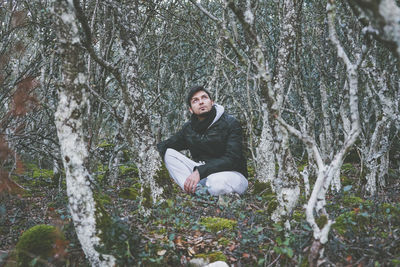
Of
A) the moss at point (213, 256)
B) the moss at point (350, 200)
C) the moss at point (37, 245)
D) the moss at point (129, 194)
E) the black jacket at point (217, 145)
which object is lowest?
the moss at point (350, 200)

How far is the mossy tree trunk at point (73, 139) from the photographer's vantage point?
251 cm

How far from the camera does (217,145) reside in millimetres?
5352

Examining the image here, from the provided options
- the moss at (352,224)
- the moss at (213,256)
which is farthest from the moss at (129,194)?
the moss at (352,224)

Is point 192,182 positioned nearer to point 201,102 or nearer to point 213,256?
point 201,102

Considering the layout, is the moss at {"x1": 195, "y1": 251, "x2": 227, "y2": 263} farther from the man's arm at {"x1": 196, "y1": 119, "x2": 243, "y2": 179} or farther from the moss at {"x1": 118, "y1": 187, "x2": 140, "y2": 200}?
the moss at {"x1": 118, "y1": 187, "x2": 140, "y2": 200}

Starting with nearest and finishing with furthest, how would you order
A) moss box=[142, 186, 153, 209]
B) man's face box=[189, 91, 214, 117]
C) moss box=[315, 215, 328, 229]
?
moss box=[315, 215, 328, 229] < moss box=[142, 186, 153, 209] < man's face box=[189, 91, 214, 117]

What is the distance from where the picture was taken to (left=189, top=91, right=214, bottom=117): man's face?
520 centimetres

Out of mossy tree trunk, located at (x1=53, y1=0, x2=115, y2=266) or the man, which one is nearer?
mossy tree trunk, located at (x1=53, y1=0, x2=115, y2=266)

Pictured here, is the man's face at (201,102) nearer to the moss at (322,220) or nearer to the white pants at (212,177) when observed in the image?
the white pants at (212,177)

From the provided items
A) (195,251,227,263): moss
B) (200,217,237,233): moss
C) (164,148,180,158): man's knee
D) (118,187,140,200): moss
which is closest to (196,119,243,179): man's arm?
(164,148,180,158): man's knee

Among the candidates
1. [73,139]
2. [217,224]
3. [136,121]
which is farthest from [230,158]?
[73,139]

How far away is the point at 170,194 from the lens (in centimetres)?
410

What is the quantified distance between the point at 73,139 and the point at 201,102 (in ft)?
9.54

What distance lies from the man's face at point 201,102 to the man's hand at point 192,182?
1.02m
